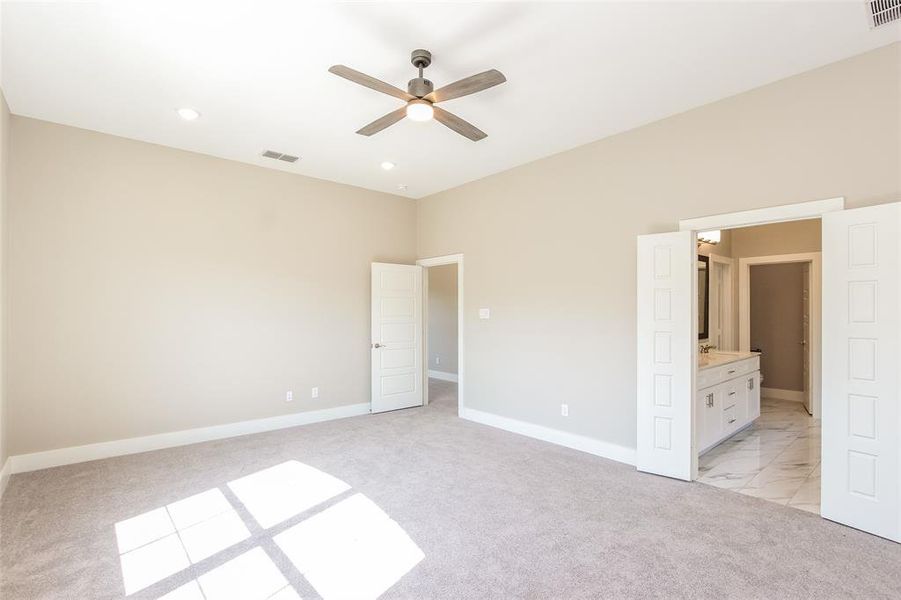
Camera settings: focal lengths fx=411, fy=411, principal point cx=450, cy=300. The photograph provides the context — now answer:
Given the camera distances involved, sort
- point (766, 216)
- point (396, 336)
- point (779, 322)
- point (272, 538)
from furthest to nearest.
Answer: point (779, 322)
point (396, 336)
point (766, 216)
point (272, 538)

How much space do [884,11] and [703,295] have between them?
3891 millimetres

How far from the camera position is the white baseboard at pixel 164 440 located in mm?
3646

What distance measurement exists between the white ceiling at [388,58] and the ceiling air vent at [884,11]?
48 millimetres

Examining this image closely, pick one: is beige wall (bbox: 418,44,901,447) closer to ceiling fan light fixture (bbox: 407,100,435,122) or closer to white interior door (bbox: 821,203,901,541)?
white interior door (bbox: 821,203,901,541)

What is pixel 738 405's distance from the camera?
4.56 m

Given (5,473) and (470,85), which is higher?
(470,85)

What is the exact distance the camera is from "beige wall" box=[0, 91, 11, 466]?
327 cm

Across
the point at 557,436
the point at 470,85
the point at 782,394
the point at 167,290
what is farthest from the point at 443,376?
the point at 470,85

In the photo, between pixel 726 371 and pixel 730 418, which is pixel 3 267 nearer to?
pixel 726 371

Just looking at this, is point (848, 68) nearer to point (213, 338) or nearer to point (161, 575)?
point (161, 575)

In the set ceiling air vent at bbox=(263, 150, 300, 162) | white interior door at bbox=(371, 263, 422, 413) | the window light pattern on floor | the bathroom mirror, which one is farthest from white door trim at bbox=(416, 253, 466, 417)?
the bathroom mirror

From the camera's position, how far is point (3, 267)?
340 centimetres

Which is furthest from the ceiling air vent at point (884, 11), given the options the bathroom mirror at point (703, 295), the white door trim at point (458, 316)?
the white door trim at point (458, 316)

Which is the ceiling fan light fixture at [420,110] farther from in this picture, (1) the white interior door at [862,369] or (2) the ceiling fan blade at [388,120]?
(1) the white interior door at [862,369]
